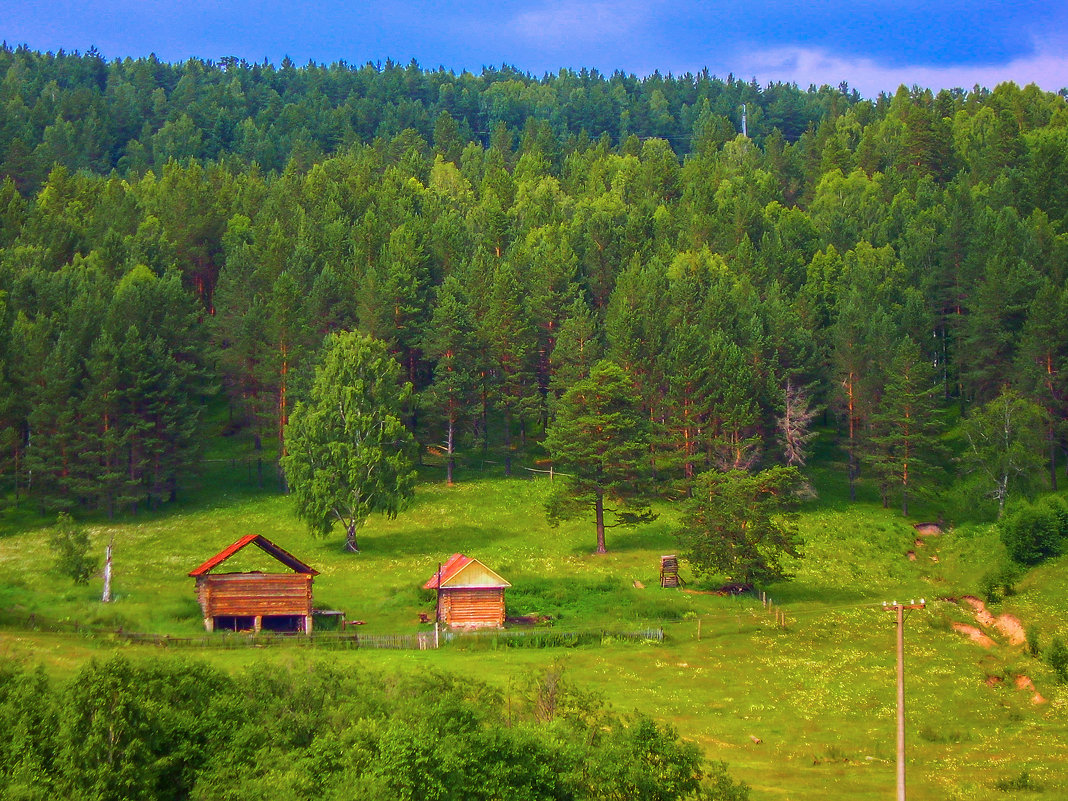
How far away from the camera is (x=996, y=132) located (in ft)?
529

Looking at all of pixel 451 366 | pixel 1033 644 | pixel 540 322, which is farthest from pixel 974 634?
pixel 540 322

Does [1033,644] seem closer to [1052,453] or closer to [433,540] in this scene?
[1052,453]

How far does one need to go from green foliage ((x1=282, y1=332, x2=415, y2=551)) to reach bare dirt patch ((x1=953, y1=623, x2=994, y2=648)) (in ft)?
123

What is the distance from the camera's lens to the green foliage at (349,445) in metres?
79.3

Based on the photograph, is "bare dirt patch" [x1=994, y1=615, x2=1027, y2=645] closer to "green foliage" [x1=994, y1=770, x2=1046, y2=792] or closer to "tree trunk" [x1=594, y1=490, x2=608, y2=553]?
"green foliage" [x1=994, y1=770, x2=1046, y2=792]

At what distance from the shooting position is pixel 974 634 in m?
61.6

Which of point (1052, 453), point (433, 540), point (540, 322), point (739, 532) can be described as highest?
point (540, 322)

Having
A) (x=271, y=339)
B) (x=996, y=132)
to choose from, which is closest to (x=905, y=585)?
(x=271, y=339)

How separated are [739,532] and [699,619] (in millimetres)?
8565

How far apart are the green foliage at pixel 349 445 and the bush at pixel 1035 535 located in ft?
130

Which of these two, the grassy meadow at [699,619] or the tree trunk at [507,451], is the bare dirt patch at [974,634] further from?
the tree trunk at [507,451]

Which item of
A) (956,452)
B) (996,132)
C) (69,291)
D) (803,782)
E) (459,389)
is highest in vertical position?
(996,132)

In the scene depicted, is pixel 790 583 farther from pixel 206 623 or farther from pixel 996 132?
pixel 996 132

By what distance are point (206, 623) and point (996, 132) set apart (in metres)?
138
